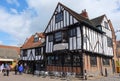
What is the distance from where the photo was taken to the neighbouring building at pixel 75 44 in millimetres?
19688

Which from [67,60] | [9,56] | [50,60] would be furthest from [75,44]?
[9,56]

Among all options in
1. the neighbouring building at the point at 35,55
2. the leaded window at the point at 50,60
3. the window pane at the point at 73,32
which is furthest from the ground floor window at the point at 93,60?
the neighbouring building at the point at 35,55

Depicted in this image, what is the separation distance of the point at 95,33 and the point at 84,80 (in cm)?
756

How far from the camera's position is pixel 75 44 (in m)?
20.0

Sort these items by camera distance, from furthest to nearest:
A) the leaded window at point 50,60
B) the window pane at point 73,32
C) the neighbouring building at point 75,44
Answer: the leaded window at point 50,60 < the window pane at point 73,32 < the neighbouring building at point 75,44

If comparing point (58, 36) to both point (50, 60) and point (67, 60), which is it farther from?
point (50, 60)

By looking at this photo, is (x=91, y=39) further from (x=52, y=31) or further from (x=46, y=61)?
(x=46, y=61)

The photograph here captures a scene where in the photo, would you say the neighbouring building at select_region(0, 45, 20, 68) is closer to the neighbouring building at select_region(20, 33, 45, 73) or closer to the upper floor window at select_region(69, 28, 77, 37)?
the neighbouring building at select_region(20, 33, 45, 73)

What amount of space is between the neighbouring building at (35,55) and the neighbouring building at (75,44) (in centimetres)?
403

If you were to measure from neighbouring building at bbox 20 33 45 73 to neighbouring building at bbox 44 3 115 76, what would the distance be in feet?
13.2

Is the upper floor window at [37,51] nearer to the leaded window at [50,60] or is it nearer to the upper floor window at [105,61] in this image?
the leaded window at [50,60]

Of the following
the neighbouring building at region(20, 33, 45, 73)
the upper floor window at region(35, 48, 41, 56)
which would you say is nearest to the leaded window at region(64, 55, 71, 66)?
the neighbouring building at region(20, 33, 45, 73)

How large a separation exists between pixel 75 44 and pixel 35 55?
12.1m

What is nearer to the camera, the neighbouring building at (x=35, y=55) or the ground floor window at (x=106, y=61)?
the ground floor window at (x=106, y=61)
